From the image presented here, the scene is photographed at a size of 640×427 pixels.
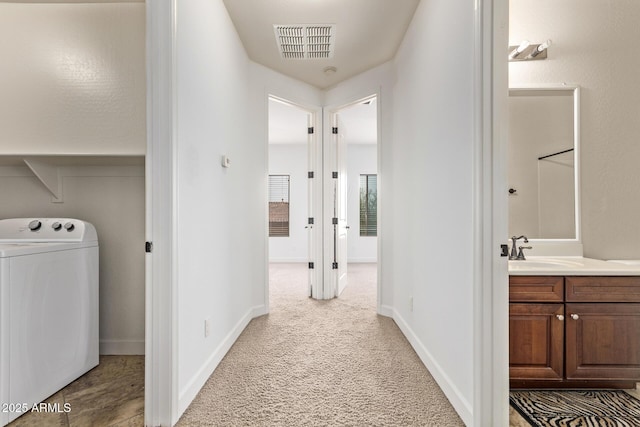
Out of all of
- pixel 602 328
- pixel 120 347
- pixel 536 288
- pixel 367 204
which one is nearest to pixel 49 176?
pixel 120 347

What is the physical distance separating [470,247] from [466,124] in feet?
2.01

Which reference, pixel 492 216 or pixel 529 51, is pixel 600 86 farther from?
pixel 492 216

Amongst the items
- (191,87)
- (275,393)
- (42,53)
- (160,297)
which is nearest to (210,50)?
(191,87)

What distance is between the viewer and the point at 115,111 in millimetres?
2018

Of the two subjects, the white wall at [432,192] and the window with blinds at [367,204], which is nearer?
the white wall at [432,192]

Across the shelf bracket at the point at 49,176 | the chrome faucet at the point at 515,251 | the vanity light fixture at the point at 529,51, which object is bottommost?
the chrome faucet at the point at 515,251

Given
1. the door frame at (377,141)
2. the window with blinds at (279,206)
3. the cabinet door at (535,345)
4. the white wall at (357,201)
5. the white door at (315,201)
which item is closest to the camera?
the cabinet door at (535,345)

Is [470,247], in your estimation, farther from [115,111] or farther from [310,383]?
[115,111]

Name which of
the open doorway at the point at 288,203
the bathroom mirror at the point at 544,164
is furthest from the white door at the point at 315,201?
the open doorway at the point at 288,203

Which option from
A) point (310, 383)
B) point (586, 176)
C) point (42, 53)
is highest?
point (42, 53)

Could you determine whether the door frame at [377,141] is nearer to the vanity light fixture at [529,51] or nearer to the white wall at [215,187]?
the white wall at [215,187]

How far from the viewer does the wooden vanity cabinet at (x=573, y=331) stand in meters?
1.81

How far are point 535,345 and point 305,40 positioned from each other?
2.89m

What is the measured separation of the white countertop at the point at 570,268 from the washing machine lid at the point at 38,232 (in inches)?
106
